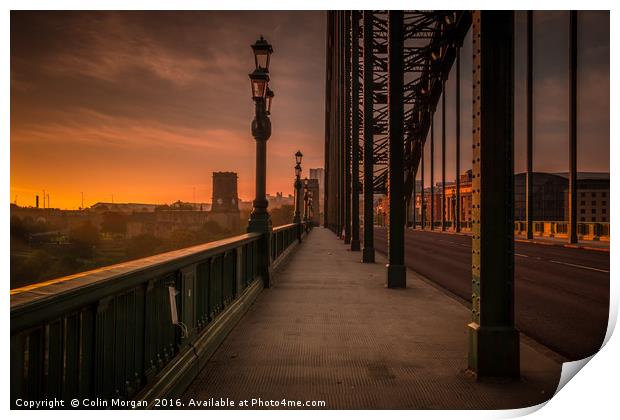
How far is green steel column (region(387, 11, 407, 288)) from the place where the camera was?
10.1 m

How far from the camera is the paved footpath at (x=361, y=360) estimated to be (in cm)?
395

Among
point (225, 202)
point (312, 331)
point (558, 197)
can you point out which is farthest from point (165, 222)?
point (312, 331)

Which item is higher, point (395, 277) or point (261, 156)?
point (261, 156)

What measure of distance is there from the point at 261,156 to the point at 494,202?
6.53m

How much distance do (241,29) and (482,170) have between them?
4853 mm

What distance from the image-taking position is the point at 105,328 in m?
2.85

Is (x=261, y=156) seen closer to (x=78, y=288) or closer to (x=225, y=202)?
(x=78, y=288)

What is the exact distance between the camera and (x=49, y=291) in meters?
2.31

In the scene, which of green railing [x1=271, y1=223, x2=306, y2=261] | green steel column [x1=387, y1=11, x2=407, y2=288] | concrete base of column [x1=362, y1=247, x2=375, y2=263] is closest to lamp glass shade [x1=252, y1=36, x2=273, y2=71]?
green steel column [x1=387, y1=11, x2=407, y2=288]

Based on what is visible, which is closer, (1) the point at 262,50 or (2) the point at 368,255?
(1) the point at 262,50

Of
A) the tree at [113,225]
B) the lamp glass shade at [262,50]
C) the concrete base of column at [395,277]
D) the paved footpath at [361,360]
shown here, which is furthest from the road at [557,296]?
the tree at [113,225]

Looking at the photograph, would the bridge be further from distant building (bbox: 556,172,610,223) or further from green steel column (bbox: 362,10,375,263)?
distant building (bbox: 556,172,610,223)
